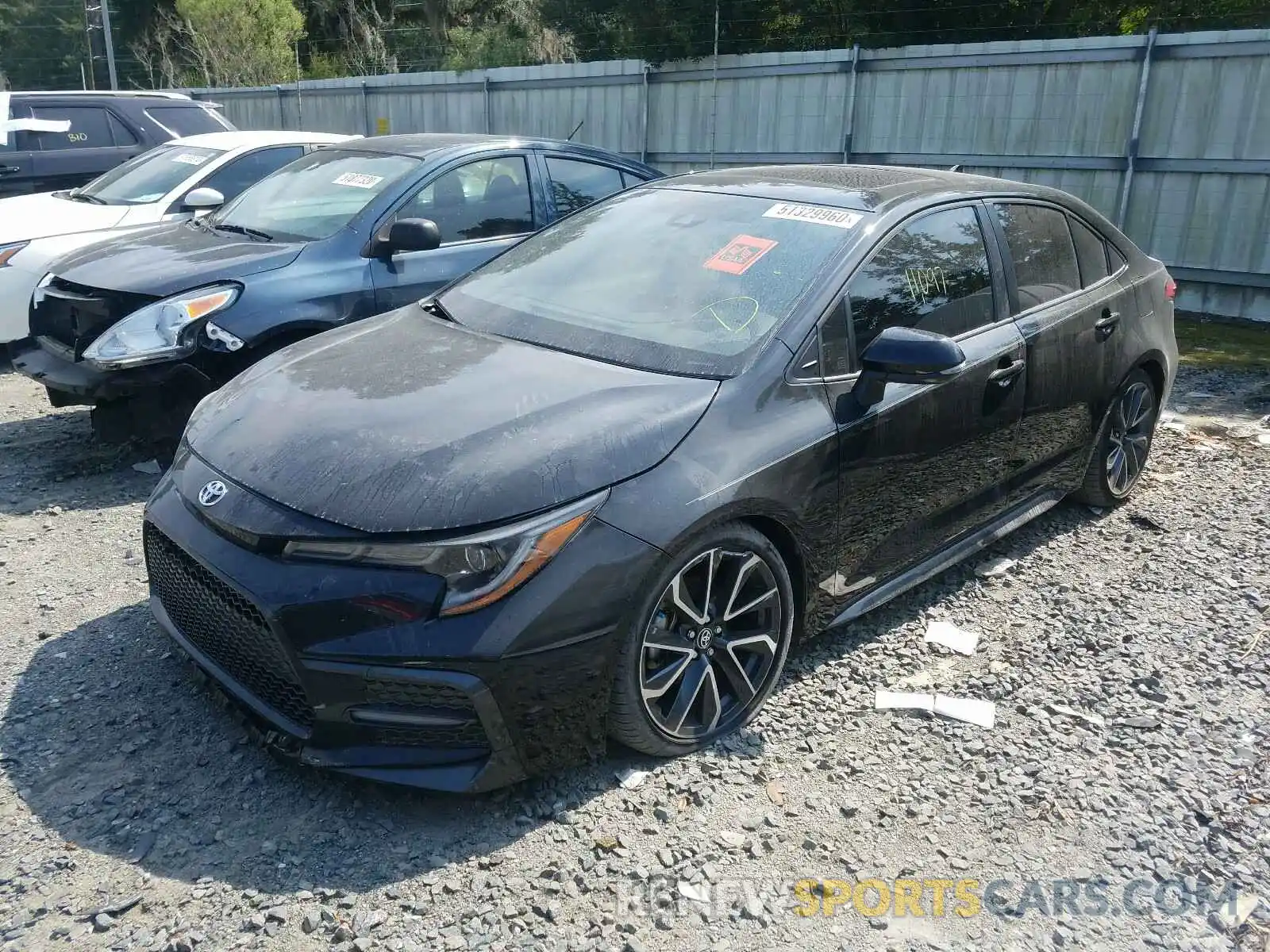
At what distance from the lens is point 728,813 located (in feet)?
9.32

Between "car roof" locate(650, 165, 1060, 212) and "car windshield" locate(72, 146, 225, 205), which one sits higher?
"car roof" locate(650, 165, 1060, 212)

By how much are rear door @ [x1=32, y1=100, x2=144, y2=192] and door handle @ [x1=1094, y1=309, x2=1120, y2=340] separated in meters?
8.57

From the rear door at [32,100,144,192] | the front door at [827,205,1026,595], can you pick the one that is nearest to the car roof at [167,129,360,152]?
the rear door at [32,100,144,192]

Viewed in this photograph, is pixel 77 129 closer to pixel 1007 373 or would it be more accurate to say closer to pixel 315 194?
pixel 315 194

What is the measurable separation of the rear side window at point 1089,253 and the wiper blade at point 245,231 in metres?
4.02

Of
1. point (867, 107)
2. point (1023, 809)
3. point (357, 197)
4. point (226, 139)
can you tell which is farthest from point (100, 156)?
point (1023, 809)

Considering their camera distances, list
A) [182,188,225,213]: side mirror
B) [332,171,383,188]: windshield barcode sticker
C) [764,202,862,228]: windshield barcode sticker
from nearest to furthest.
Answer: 1. [764,202,862,228]: windshield barcode sticker
2. [332,171,383,188]: windshield barcode sticker
3. [182,188,225,213]: side mirror

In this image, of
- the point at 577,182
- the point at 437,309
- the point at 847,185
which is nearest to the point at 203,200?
the point at 577,182

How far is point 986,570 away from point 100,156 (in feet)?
29.0

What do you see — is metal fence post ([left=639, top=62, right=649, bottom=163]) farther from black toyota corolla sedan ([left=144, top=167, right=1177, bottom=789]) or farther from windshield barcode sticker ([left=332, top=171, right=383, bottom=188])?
black toyota corolla sedan ([left=144, top=167, right=1177, bottom=789])

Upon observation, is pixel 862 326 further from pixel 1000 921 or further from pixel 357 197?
pixel 357 197

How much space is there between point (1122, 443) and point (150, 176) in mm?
7016

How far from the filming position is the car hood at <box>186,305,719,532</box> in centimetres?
263

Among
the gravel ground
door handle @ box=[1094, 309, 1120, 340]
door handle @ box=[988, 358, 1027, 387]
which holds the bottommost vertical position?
the gravel ground
